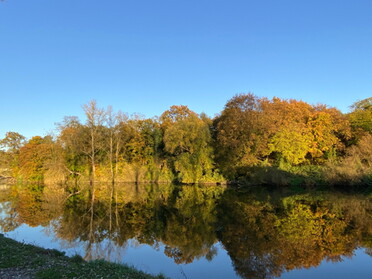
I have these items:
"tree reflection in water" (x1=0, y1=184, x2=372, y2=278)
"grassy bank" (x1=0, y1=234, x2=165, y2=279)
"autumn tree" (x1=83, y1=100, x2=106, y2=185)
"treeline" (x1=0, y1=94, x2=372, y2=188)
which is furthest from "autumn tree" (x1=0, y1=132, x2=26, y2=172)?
"grassy bank" (x1=0, y1=234, x2=165, y2=279)

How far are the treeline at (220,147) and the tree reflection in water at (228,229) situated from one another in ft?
44.5

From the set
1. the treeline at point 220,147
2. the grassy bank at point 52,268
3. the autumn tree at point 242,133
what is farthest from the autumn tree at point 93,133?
the grassy bank at point 52,268

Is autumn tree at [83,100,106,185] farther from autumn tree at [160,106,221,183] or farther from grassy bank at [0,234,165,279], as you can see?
grassy bank at [0,234,165,279]

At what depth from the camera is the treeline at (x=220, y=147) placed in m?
36.1

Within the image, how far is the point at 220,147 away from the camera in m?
41.8

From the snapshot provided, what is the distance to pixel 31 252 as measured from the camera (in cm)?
883

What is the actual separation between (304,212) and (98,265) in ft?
47.9

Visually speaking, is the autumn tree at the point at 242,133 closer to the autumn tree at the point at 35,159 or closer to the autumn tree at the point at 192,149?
the autumn tree at the point at 192,149

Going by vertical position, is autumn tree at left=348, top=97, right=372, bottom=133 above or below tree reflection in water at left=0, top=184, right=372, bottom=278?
above

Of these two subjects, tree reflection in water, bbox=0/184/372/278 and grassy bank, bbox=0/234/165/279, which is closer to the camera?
grassy bank, bbox=0/234/165/279

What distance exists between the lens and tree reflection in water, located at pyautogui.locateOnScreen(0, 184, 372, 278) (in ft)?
35.1

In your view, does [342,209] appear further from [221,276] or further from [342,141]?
[342,141]

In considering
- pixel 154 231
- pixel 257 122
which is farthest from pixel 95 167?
pixel 154 231

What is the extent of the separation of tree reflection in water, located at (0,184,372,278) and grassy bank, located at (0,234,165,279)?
9.73 feet
